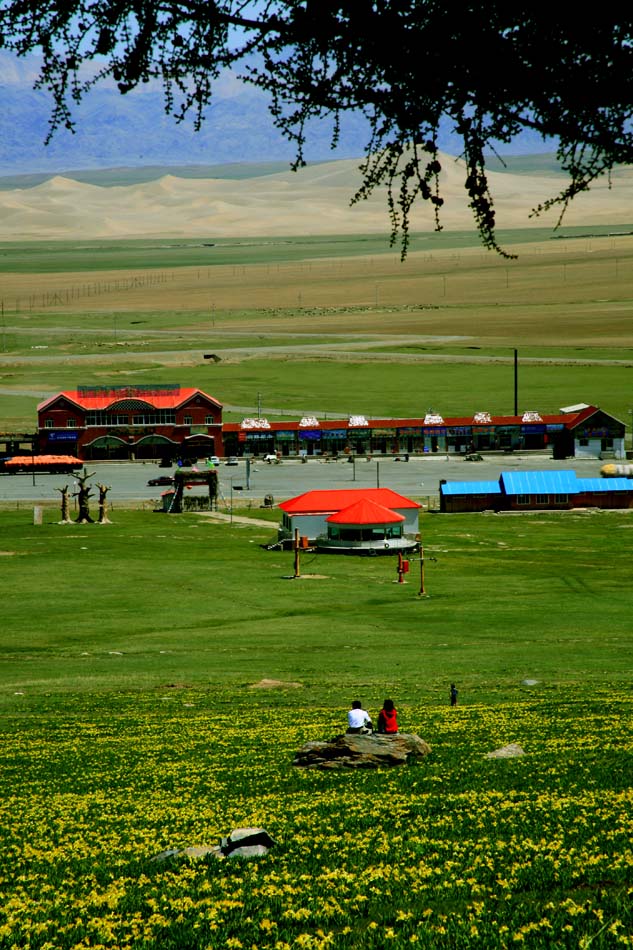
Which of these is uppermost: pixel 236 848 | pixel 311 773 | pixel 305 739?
pixel 236 848

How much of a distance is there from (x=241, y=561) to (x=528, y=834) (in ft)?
191

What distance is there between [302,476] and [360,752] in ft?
317

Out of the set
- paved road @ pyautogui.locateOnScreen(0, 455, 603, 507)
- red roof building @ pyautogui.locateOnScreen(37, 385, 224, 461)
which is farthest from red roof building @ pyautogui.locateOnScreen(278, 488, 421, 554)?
red roof building @ pyautogui.locateOnScreen(37, 385, 224, 461)

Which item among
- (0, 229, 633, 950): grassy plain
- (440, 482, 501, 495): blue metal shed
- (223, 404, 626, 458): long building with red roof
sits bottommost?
(0, 229, 633, 950): grassy plain

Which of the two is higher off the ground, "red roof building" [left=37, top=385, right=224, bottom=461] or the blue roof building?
"red roof building" [left=37, top=385, right=224, bottom=461]

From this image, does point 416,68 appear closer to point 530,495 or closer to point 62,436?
→ point 530,495

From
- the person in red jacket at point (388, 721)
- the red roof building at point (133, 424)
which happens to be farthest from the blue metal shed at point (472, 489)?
the person in red jacket at point (388, 721)

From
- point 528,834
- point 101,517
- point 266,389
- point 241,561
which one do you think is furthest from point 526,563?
point 266,389

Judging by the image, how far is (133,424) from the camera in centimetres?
13600

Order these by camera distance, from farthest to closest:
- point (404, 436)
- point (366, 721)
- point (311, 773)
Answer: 1. point (404, 436)
2. point (366, 721)
3. point (311, 773)

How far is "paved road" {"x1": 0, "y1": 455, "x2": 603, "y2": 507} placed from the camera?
108m

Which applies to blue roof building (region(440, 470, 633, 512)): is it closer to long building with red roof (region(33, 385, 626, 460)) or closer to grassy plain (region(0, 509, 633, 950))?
grassy plain (region(0, 509, 633, 950))

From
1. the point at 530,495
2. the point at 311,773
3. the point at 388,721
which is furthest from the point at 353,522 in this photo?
the point at 311,773

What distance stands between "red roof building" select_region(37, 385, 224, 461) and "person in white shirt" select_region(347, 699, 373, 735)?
4334 inches
